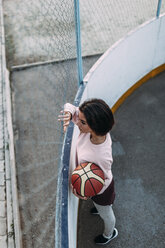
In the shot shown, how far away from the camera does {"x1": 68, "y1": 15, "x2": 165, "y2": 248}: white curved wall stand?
3.79 m

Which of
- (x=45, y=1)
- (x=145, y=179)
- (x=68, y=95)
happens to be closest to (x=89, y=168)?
(x=145, y=179)

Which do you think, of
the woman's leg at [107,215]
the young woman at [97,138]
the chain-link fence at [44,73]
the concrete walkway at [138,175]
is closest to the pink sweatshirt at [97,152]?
the young woman at [97,138]

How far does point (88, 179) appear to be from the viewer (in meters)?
2.25

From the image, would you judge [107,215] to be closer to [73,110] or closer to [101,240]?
[101,240]

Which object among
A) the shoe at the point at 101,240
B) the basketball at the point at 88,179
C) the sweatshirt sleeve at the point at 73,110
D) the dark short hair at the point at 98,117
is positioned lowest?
the shoe at the point at 101,240

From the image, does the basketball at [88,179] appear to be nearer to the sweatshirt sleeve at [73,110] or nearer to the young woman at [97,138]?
the young woman at [97,138]

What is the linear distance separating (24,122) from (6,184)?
50.4 inches

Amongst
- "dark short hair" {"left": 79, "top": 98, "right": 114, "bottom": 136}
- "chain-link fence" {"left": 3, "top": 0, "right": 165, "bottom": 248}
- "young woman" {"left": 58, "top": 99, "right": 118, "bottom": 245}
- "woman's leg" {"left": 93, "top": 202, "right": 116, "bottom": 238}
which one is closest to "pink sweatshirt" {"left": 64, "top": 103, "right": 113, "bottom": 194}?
"young woman" {"left": 58, "top": 99, "right": 118, "bottom": 245}

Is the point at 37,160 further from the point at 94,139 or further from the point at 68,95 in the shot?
the point at 94,139

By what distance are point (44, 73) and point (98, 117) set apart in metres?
4.10

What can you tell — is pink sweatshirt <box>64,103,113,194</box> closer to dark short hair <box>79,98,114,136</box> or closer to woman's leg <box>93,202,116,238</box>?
dark short hair <box>79,98,114,136</box>

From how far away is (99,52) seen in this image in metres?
6.09

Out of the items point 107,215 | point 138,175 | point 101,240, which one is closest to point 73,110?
point 107,215

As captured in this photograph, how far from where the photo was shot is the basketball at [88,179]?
87.6 inches
